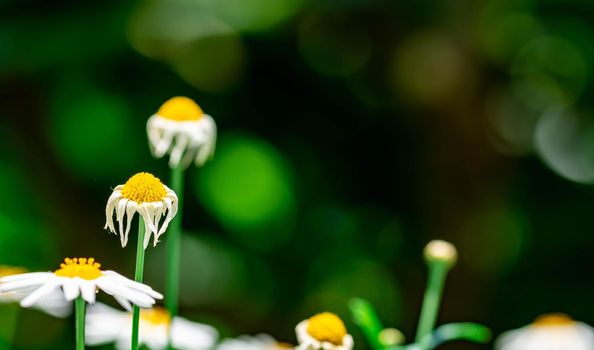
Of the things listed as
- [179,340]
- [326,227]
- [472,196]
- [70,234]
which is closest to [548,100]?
[472,196]

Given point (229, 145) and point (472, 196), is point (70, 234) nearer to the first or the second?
point (229, 145)

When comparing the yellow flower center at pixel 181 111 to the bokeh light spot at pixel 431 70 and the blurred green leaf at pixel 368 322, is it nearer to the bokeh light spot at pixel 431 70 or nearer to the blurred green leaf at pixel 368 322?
the blurred green leaf at pixel 368 322

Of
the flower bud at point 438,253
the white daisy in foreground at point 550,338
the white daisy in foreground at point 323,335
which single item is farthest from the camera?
the white daisy in foreground at point 550,338

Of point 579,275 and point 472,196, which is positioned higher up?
point 472,196

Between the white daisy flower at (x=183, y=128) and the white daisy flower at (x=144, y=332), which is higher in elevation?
the white daisy flower at (x=183, y=128)

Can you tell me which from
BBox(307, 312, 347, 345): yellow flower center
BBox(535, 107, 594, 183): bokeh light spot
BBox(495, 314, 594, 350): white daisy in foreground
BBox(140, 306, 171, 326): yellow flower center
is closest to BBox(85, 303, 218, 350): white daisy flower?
BBox(140, 306, 171, 326): yellow flower center

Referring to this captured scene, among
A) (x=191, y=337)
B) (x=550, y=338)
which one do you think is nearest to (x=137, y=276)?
(x=191, y=337)

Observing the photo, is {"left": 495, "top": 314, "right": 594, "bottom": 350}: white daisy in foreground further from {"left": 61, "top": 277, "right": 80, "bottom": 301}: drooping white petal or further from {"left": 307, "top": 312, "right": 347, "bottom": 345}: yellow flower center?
{"left": 61, "top": 277, "right": 80, "bottom": 301}: drooping white petal

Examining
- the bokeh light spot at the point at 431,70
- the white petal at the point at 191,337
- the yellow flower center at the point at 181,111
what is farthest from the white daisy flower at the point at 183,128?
the bokeh light spot at the point at 431,70
